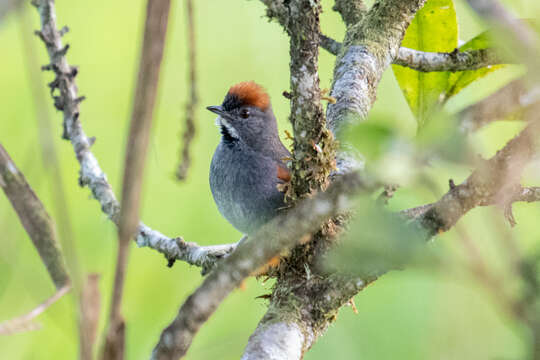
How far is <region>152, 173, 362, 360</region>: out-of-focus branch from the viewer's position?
1.08 m

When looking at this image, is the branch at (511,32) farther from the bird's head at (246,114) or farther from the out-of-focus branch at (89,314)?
the bird's head at (246,114)

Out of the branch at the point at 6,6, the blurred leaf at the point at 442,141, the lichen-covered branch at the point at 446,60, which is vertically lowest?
the blurred leaf at the point at 442,141

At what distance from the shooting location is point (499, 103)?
83 cm

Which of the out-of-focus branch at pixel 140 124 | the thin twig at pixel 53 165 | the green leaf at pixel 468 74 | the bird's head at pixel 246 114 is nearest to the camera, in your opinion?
the out-of-focus branch at pixel 140 124

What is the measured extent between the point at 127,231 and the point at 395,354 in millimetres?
4677

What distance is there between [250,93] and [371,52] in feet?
3.36

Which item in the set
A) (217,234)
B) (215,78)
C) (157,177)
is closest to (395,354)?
(217,234)

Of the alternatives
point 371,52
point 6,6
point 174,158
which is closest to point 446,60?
point 371,52

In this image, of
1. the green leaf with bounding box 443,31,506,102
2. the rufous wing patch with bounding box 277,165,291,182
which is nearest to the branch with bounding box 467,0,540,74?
the rufous wing patch with bounding box 277,165,291,182

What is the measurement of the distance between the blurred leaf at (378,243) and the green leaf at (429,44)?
226 cm

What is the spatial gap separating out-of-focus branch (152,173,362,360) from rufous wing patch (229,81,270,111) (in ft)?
8.31

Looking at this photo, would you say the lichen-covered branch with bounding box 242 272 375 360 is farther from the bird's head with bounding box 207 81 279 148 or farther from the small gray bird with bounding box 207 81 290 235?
the bird's head with bounding box 207 81 279 148

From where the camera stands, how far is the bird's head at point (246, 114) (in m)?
3.52

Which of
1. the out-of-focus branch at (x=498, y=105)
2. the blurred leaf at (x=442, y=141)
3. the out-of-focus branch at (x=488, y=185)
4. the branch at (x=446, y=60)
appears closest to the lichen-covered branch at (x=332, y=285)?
the out-of-focus branch at (x=488, y=185)
